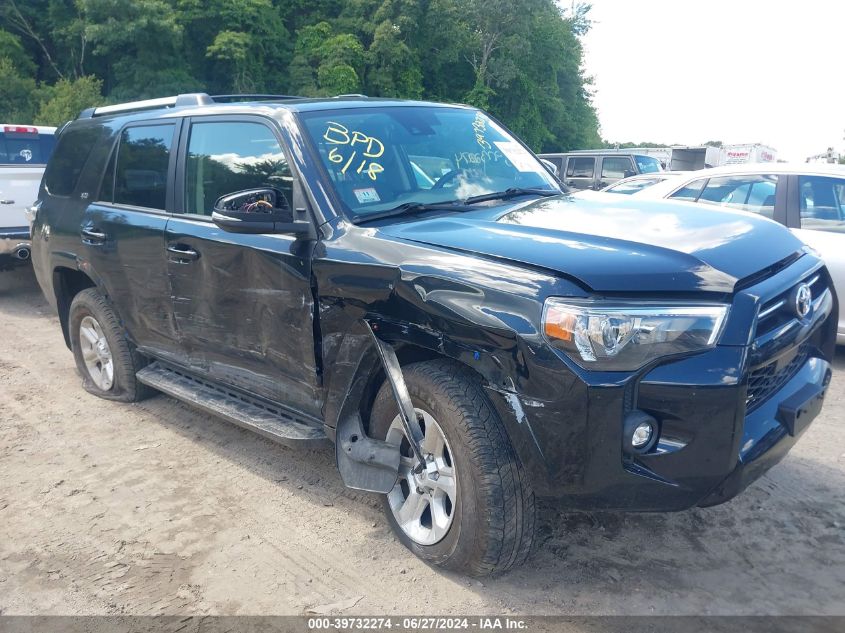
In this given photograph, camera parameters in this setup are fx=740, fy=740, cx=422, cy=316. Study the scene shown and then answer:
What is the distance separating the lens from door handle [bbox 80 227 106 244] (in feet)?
16.0

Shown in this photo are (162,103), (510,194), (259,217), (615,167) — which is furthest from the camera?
(615,167)

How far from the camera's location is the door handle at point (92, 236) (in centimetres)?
487

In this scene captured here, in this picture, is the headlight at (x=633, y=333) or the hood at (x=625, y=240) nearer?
the headlight at (x=633, y=333)

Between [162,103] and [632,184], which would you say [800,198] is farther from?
[162,103]

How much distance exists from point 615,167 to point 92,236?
1559 cm


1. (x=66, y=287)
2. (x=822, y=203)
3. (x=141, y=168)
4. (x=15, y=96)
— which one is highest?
(x=15, y=96)

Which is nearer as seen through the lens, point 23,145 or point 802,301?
point 802,301

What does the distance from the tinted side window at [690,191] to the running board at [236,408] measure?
15.3 ft

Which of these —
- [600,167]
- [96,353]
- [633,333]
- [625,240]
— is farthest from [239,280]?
[600,167]

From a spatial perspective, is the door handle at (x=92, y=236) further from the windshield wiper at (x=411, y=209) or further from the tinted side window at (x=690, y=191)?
the tinted side window at (x=690, y=191)

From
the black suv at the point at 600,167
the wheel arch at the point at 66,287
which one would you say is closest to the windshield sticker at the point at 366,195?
the wheel arch at the point at 66,287

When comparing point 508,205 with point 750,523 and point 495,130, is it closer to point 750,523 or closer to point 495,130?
point 495,130

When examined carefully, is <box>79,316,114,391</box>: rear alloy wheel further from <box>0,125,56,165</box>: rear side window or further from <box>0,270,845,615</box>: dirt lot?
<box>0,125,56,165</box>: rear side window

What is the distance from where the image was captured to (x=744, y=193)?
6555mm
